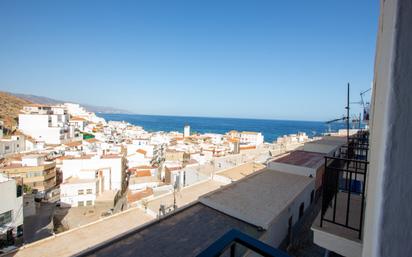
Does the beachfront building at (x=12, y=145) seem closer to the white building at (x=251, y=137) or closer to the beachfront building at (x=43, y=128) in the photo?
the beachfront building at (x=43, y=128)

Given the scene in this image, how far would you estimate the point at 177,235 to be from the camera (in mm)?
5902

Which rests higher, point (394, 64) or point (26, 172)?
point (394, 64)

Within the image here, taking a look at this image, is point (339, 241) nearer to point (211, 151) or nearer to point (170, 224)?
point (170, 224)

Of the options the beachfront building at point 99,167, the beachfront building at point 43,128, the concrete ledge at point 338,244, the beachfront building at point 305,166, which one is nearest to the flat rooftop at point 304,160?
the beachfront building at point 305,166

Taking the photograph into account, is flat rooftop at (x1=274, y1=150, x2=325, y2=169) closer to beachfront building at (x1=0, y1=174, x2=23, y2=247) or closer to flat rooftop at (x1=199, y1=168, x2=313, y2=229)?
flat rooftop at (x1=199, y1=168, x2=313, y2=229)

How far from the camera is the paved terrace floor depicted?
35.7 ft

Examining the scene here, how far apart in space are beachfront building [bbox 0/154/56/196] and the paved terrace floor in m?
15.9

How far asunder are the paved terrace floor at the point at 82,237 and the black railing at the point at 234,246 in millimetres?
13069

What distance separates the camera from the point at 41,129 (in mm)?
45656

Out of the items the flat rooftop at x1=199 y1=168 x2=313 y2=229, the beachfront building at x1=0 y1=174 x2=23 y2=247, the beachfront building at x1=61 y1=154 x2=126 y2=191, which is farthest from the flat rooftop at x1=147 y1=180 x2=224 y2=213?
the beachfront building at x1=61 y1=154 x2=126 y2=191

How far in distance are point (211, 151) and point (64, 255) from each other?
2685 cm

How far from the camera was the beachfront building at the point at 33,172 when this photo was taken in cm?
2377

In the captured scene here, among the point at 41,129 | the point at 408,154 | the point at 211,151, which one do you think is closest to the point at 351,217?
the point at 408,154

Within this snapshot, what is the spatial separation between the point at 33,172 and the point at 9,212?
1246 cm
